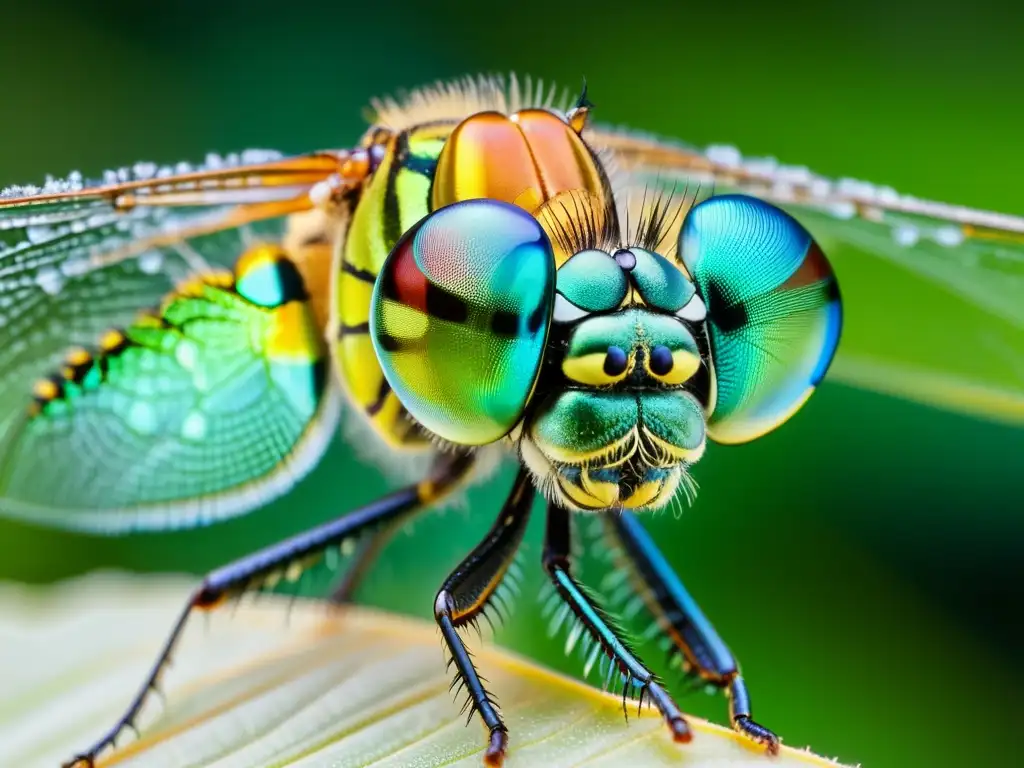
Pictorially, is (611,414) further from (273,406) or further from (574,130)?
(273,406)

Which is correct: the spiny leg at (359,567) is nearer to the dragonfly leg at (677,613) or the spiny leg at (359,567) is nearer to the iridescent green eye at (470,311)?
the dragonfly leg at (677,613)

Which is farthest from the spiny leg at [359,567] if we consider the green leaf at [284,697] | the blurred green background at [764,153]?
the blurred green background at [764,153]

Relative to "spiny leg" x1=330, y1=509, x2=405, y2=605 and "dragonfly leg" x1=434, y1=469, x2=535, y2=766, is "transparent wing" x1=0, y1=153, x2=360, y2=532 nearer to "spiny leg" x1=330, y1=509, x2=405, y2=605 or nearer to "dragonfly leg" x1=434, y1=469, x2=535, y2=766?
"spiny leg" x1=330, y1=509, x2=405, y2=605

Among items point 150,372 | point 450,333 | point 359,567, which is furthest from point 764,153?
point 450,333

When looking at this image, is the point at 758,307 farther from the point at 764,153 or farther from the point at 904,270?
the point at 764,153

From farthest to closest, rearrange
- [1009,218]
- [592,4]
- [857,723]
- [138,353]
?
1. [592,4]
2. [857,723]
3. [138,353]
4. [1009,218]

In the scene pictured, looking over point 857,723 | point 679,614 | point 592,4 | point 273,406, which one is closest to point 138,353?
point 273,406

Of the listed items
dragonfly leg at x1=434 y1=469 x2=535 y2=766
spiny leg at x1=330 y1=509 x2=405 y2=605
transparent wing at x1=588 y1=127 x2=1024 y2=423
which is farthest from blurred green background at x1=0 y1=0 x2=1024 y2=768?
dragonfly leg at x1=434 y1=469 x2=535 y2=766
